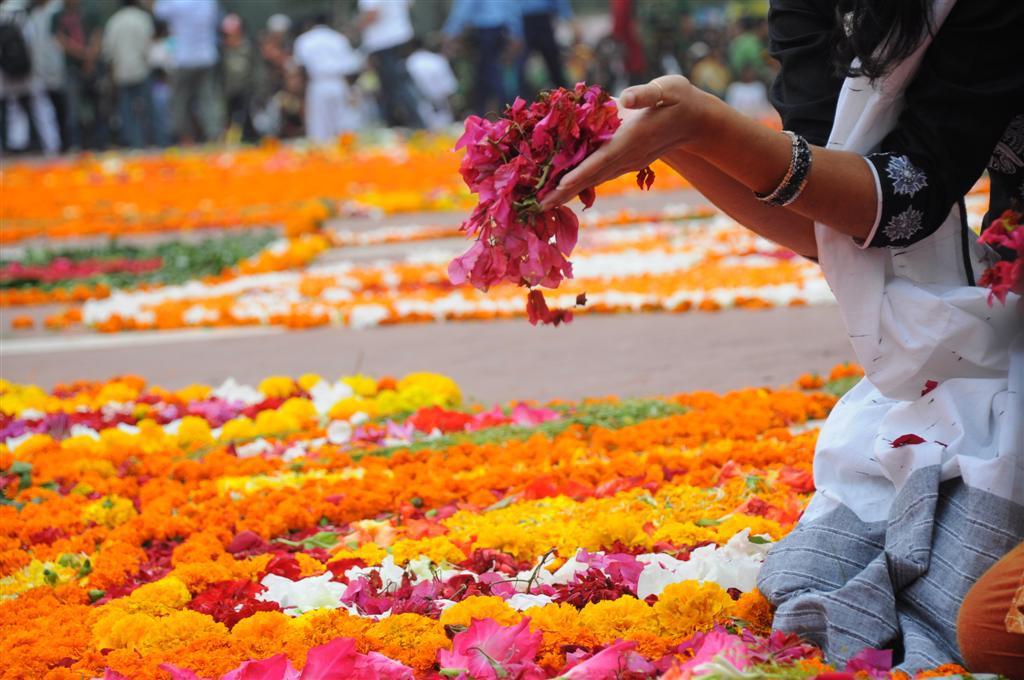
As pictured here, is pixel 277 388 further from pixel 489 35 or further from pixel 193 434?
pixel 489 35

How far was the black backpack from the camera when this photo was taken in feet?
57.8

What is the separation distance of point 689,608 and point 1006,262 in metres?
0.76

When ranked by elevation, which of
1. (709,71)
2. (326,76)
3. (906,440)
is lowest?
Result: (906,440)

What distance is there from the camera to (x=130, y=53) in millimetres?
17906

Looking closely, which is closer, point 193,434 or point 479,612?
point 479,612

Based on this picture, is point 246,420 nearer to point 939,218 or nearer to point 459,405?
point 459,405

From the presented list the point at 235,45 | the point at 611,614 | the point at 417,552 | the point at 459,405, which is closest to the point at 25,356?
the point at 459,405

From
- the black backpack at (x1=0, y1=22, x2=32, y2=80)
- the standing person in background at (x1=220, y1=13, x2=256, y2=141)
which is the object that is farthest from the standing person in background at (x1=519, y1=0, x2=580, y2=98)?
the black backpack at (x1=0, y1=22, x2=32, y2=80)

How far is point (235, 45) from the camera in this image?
20000 millimetres

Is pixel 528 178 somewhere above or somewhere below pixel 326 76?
below

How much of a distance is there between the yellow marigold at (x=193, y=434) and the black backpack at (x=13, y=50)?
1484 cm

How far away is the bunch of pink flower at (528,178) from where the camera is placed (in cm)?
222

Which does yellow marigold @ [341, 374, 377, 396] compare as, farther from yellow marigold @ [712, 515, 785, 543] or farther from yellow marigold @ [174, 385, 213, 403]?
yellow marigold @ [712, 515, 785, 543]

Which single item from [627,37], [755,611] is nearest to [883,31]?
[755,611]
